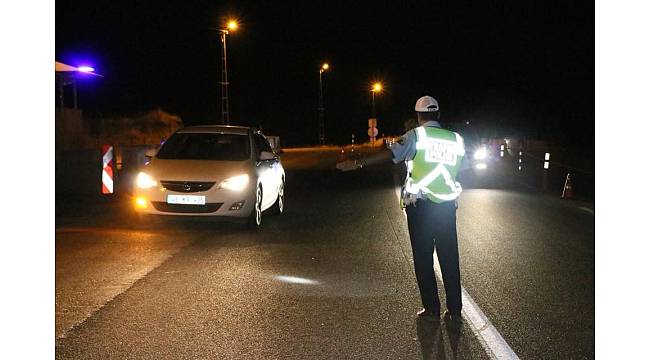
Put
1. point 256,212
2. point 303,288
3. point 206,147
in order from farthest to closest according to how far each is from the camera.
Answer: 1. point 206,147
2. point 256,212
3. point 303,288

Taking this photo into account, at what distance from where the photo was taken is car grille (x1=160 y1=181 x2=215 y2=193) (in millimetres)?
11719

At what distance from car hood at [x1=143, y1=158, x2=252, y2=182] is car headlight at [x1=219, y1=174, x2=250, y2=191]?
0.21 ft

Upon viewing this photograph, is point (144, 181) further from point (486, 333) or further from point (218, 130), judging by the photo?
point (486, 333)

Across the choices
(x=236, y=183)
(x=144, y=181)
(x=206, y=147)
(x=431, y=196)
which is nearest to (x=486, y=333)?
(x=431, y=196)

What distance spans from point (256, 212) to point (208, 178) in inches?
39.6

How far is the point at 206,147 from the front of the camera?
13.2 metres

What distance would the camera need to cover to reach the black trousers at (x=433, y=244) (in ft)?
21.0

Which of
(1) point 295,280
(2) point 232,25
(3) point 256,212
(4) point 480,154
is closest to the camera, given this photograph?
(1) point 295,280

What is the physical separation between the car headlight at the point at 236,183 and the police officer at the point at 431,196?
5658 millimetres

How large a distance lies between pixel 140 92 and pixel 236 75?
59.0 ft

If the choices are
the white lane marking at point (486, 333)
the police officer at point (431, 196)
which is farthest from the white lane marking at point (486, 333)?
the police officer at point (431, 196)

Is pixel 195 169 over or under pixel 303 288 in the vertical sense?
over

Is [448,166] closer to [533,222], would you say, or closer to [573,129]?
[533,222]

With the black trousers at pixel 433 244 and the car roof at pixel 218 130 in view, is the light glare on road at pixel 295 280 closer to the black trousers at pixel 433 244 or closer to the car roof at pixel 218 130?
the black trousers at pixel 433 244
